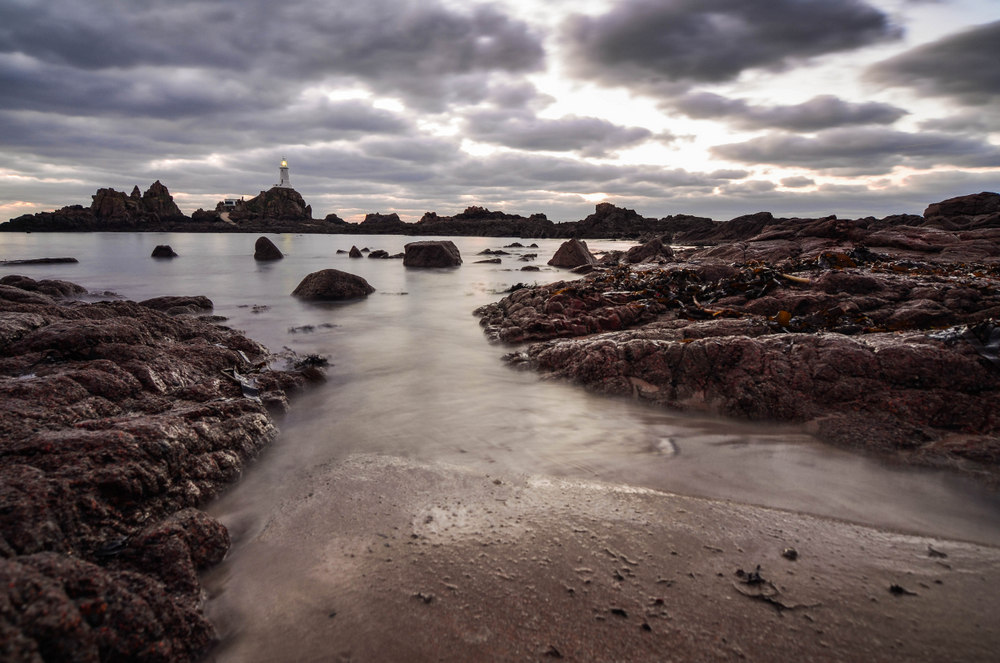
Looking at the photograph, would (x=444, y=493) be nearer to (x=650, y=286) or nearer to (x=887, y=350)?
(x=887, y=350)

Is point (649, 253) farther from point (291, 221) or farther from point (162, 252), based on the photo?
point (291, 221)

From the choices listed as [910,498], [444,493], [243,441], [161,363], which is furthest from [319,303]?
[910,498]

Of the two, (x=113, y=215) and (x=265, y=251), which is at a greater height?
(x=113, y=215)

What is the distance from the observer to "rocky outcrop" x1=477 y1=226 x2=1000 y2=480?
3.85 m

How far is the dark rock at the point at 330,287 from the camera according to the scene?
44.1 feet

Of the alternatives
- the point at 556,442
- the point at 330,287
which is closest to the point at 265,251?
the point at 330,287

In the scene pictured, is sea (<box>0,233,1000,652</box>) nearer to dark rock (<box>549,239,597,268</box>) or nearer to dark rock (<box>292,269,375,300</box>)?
dark rock (<box>292,269,375,300</box>)

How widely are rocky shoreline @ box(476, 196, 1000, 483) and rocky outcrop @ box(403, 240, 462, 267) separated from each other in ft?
49.3

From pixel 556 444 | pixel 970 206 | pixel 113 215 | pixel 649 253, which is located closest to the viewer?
pixel 556 444

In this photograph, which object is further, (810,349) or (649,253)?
(649,253)

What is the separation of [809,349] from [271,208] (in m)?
123

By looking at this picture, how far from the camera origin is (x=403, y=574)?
236cm

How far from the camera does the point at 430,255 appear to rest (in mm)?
24234

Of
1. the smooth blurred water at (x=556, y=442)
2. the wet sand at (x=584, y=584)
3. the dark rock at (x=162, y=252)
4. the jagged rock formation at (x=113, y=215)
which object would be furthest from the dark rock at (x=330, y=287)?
the jagged rock formation at (x=113, y=215)
